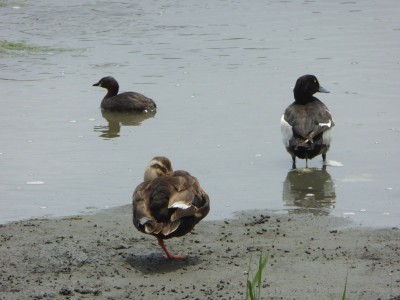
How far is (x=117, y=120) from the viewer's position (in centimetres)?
1531

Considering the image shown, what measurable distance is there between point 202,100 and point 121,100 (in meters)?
1.31

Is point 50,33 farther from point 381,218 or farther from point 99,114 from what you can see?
point 381,218

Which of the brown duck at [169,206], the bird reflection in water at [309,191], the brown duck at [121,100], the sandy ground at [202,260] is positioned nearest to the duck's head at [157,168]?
the sandy ground at [202,260]

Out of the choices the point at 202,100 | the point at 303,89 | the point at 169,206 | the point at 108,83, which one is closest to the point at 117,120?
the point at 108,83

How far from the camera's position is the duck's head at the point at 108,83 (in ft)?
52.5

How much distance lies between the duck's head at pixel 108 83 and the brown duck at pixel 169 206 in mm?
7783

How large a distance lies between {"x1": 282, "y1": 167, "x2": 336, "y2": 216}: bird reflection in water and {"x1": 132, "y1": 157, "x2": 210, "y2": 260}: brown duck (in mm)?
2042

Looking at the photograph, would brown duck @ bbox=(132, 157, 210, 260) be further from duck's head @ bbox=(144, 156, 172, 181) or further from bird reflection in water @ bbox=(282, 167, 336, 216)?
bird reflection in water @ bbox=(282, 167, 336, 216)

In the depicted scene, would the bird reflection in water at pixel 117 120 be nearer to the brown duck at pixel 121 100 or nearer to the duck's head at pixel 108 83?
the brown duck at pixel 121 100

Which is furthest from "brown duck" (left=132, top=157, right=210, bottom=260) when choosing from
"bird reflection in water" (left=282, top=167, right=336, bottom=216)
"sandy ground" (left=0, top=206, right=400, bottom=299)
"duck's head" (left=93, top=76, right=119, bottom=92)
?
"duck's head" (left=93, top=76, right=119, bottom=92)

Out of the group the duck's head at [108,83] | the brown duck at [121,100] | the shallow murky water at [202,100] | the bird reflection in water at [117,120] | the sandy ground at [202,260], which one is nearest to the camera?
the sandy ground at [202,260]

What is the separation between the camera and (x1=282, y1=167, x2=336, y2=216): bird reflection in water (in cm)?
1017

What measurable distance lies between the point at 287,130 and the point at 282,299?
219 inches

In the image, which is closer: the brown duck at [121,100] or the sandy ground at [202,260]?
the sandy ground at [202,260]
